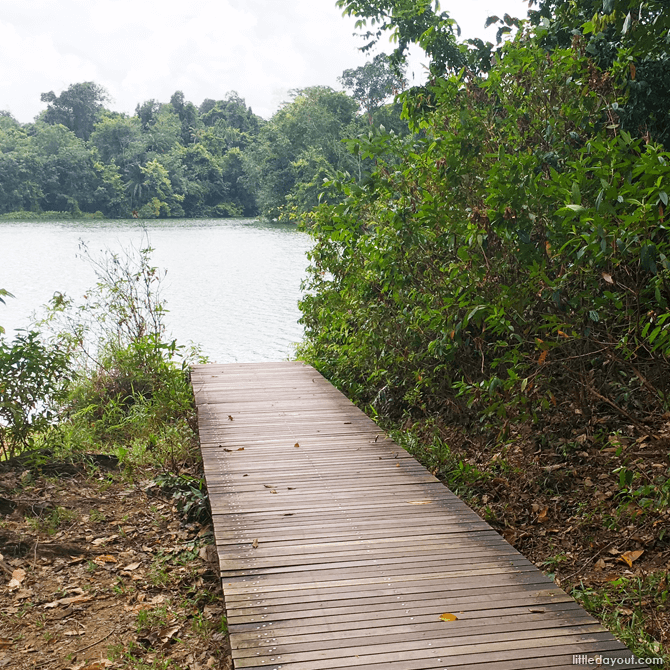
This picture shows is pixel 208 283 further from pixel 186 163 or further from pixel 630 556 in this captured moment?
pixel 186 163

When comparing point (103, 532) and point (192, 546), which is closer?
point (192, 546)

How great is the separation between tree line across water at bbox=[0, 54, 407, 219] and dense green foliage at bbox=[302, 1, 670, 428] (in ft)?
78.6

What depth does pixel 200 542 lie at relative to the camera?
13.4 feet

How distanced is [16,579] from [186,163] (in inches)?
1697

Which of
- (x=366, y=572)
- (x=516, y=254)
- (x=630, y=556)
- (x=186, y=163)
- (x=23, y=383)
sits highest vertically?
(x=186, y=163)

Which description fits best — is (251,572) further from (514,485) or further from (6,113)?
(6,113)

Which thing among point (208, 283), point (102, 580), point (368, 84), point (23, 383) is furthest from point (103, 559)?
point (368, 84)

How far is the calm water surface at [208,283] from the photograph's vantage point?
10.9 metres

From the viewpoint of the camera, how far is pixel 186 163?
43.7 meters

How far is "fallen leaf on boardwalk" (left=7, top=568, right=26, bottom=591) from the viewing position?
3352 mm

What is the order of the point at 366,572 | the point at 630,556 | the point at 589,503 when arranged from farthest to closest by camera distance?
the point at 589,503, the point at 630,556, the point at 366,572

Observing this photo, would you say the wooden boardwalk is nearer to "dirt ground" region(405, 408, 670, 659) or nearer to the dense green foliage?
"dirt ground" region(405, 408, 670, 659)

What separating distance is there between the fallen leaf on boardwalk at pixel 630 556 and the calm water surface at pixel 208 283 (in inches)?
273

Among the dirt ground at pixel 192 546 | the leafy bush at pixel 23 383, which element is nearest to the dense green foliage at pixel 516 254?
the dirt ground at pixel 192 546
